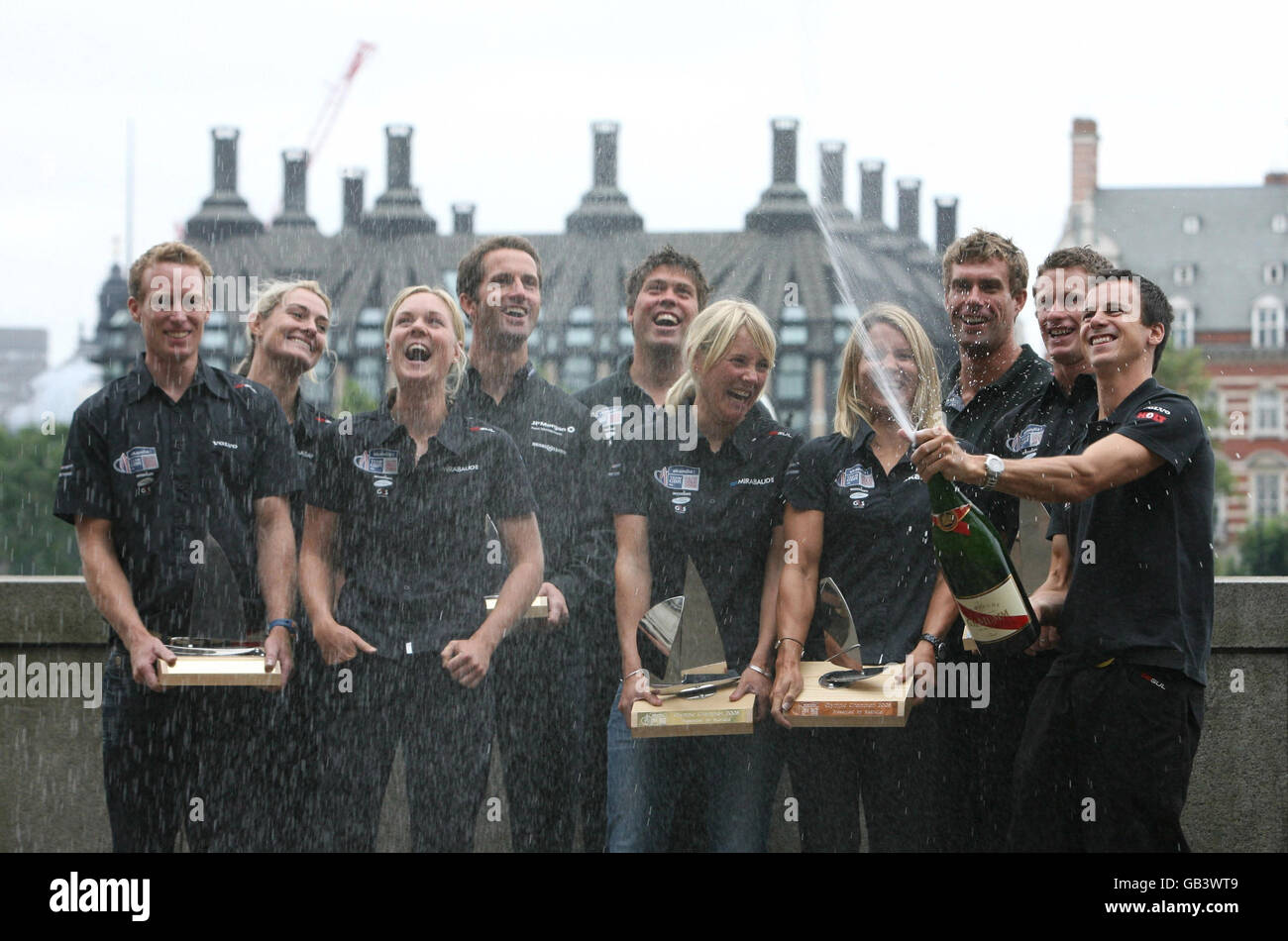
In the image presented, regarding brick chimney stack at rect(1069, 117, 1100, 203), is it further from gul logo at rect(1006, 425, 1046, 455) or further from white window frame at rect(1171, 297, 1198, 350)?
gul logo at rect(1006, 425, 1046, 455)

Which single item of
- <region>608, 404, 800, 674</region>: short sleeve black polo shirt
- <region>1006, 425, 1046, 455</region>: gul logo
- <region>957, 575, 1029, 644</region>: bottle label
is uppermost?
<region>1006, 425, 1046, 455</region>: gul logo

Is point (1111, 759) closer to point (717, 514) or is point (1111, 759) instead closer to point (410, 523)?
point (717, 514)

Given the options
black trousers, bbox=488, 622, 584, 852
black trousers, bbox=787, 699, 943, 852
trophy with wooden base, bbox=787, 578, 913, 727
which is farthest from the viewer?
black trousers, bbox=488, 622, 584, 852

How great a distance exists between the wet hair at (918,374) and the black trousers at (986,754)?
37.4 inches

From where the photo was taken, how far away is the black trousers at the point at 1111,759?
487 centimetres

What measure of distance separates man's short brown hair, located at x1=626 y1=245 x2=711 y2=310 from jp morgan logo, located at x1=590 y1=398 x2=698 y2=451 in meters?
0.48

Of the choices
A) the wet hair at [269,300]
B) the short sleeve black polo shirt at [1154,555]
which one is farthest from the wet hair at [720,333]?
the wet hair at [269,300]

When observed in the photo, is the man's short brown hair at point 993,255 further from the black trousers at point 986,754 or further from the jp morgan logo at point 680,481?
the black trousers at point 986,754

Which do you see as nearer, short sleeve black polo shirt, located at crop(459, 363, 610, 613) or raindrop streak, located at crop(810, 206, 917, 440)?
raindrop streak, located at crop(810, 206, 917, 440)

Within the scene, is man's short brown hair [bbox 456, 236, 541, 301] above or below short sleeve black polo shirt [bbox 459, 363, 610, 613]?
above

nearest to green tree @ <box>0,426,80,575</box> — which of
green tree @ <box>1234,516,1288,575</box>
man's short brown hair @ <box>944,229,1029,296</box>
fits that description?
green tree @ <box>1234,516,1288,575</box>

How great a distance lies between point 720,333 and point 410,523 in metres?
1.37

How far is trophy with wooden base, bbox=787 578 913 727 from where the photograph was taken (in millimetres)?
5059

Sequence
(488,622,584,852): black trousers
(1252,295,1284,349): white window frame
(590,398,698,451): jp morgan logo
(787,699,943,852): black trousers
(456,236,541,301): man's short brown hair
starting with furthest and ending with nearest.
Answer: (1252,295,1284,349): white window frame → (456,236,541,301): man's short brown hair → (488,622,584,852): black trousers → (590,398,698,451): jp morgan logo → (787,699,943,852): black trousers
